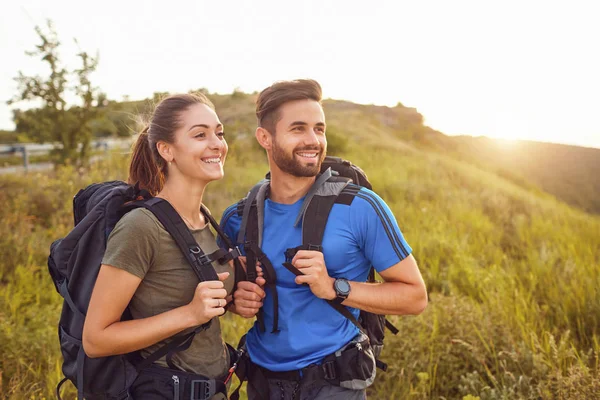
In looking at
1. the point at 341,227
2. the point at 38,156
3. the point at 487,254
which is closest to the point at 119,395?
the point at 341,227

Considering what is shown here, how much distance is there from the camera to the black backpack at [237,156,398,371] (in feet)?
7.48

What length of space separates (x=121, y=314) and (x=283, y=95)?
60.8 inches

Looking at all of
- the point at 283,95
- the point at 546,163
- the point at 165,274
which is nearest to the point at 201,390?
the point at 165,274

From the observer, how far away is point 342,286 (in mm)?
2215

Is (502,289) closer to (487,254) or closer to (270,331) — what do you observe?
(487,254)

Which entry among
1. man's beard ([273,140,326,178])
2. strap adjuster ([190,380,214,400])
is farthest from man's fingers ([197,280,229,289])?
man's beard ([273,140,326,178])

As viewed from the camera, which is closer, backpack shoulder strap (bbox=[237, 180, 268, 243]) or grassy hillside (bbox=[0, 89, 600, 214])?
backpack shoulder strap (bbox=[237, 180, 268, 243])

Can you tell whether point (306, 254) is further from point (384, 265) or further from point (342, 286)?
point (384, 265)

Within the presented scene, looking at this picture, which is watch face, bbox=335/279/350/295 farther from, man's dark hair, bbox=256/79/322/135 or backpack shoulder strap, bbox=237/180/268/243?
man's dark hair, bbox=256/79/322/135

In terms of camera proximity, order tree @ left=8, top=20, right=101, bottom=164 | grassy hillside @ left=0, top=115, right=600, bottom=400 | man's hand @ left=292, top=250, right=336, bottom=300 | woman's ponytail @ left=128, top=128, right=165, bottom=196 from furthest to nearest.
→ tree @ left=8, top=20, right=101, bottom=164, grassy hillside @ left=0, top=115, right=600, bottom=400, woman's ponytail @ left=128, top=128, right=165, bottom=196, man's hand @ left=292, top=250, right=336, bottom=300

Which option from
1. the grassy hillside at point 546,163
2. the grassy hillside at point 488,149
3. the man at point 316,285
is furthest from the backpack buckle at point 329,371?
the grassy hillside at point 546,163

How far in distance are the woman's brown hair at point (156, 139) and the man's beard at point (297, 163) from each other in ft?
1.66

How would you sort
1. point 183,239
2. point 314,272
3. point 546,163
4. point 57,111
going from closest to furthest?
point 183,239 → point 314,272 → point 57,111 → point 546,163

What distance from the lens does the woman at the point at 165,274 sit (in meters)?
1.82
